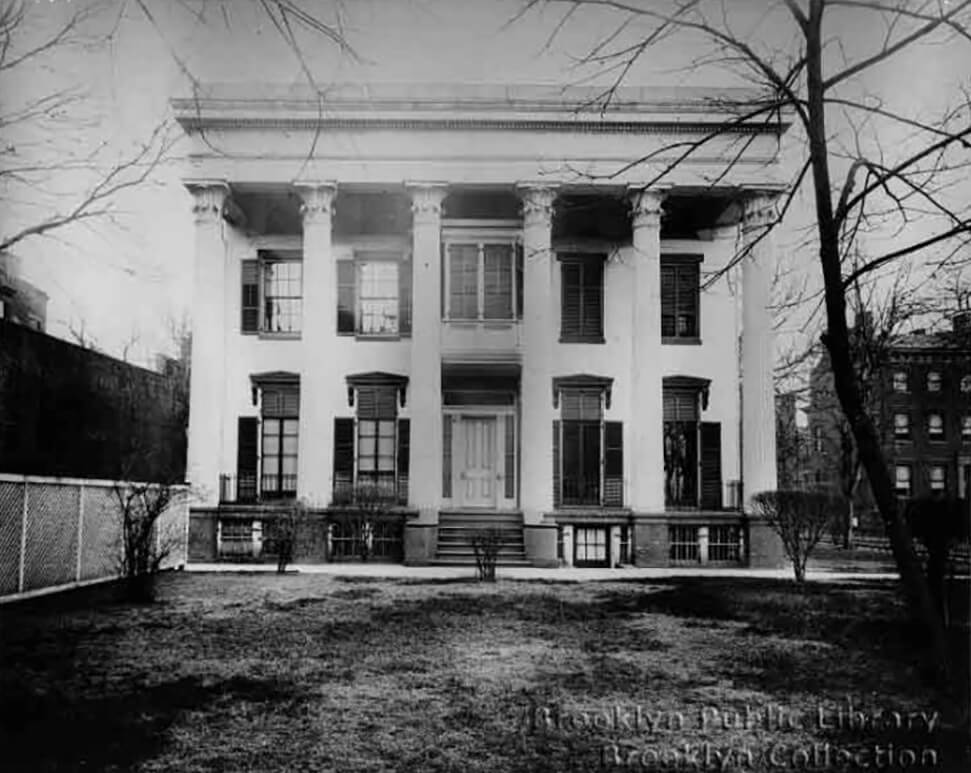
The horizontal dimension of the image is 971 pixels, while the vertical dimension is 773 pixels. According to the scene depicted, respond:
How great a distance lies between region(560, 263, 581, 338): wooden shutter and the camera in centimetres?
1577

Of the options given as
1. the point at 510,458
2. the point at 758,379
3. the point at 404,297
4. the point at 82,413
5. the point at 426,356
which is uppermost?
the point at 404,297

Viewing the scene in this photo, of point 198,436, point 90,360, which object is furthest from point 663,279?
point 90,360

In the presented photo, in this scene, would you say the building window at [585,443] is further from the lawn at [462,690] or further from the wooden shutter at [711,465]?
the lawn at [462,690]

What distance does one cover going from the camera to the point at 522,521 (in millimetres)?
13359

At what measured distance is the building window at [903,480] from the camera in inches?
235

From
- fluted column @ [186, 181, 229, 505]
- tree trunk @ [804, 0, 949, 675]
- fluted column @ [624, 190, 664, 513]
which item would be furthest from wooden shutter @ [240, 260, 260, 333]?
tree trunk @ [804, 0, 949, 675]

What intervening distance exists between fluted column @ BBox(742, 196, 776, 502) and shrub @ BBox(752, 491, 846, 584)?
234 cm

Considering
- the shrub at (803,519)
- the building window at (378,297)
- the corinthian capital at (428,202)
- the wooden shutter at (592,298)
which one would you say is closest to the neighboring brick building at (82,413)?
the building window at (378,297)

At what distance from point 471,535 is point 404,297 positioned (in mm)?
4886

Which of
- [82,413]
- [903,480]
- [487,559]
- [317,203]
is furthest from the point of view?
[317,203]

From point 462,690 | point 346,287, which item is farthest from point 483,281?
point 462,690

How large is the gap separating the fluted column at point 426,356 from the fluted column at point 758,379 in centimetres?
495

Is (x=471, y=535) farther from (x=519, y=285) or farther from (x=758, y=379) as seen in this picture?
(x=758, y=379)

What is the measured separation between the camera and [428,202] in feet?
44.4
